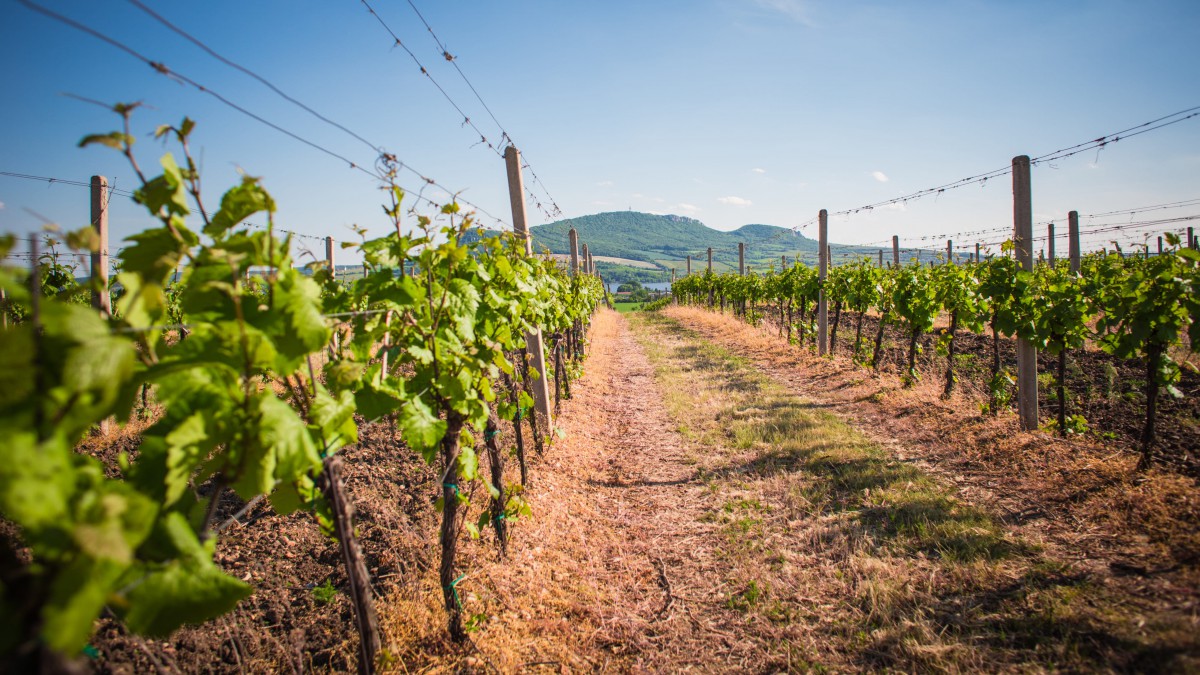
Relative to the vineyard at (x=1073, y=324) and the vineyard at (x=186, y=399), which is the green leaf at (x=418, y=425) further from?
the vineyard at (x=1073, y=324)

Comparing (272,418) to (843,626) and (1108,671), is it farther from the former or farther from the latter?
(1108,671)

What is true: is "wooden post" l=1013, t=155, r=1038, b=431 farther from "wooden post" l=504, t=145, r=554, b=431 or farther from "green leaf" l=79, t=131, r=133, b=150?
"green leaf" l=79, t=131, r=133, b=150

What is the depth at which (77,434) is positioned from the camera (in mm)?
1020

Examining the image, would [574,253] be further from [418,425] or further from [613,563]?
[418,425]

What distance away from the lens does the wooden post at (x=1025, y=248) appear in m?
5.96

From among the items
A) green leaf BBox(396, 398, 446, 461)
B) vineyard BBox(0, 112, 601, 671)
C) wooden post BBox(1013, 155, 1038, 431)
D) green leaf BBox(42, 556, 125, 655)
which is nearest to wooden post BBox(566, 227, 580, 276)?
wooden post BBox(1013, 155, 1038, 431)

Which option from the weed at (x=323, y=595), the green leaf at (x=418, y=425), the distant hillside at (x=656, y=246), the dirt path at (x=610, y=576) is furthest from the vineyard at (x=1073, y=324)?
the distant hillside at (x=656, y=246)

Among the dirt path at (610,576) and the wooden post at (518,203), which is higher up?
the wooden post at (518,203)

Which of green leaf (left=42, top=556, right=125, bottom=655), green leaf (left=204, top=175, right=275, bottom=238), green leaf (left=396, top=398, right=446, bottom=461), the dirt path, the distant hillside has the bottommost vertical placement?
the dirt path

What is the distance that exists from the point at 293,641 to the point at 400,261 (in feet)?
7.34

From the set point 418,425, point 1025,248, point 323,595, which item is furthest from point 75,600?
point 1025,248

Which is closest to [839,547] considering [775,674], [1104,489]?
[775,674]

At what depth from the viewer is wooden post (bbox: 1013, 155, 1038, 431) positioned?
5.96m

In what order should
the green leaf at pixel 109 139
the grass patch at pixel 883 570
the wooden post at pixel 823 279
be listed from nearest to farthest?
the green leaf at pixel 109 139 → the grass patch at pixel 883 570 → the wooden post at pixel 823 279
